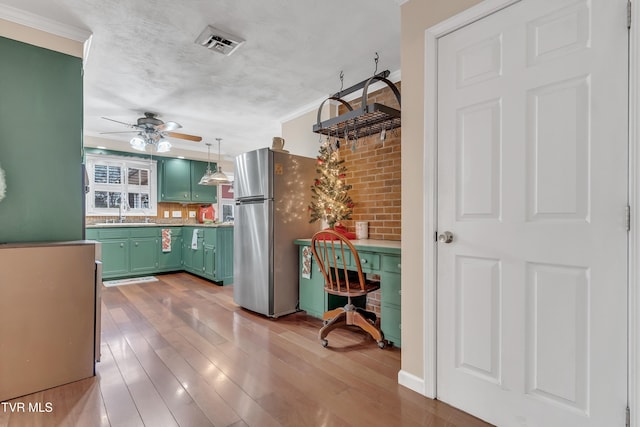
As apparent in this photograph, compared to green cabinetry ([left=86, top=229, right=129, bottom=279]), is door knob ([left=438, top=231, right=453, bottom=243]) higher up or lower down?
higher up

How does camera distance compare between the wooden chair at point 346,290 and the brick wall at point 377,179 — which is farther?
the brick wall at point 377,179

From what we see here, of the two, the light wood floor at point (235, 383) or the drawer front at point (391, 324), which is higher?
the drawer front at point (391, 324)

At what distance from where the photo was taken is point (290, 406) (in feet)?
5.70

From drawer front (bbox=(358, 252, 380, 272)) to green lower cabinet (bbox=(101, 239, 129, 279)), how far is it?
4.46m

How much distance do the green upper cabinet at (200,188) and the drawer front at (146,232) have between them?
1.15m

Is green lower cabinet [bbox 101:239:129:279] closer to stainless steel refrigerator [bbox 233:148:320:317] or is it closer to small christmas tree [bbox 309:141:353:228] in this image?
stainless steel refrigerator [bbox 233:148:320:317]

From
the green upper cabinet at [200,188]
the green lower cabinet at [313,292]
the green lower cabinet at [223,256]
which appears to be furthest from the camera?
the green upper cabinet at [200,188]

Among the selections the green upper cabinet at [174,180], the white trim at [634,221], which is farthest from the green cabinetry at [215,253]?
the white trim at [634,221]

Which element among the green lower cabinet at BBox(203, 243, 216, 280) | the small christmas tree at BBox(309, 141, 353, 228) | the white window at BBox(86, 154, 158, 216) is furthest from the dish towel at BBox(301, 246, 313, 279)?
the white window at BBox(86, 154, 158, 216)

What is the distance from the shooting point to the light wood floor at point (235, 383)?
5.36 ft

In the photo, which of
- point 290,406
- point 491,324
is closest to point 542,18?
point 491,324

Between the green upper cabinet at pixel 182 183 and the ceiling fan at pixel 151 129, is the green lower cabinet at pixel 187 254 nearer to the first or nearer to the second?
the green upper cabinet at pixel 182 183

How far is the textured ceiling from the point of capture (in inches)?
86.4

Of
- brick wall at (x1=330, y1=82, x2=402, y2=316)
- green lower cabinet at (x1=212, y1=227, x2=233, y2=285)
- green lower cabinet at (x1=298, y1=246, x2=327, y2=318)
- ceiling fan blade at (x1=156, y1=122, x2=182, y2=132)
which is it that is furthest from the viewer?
green lower cabinet at (x1=212, y1=227, x2=233, y2=285)
